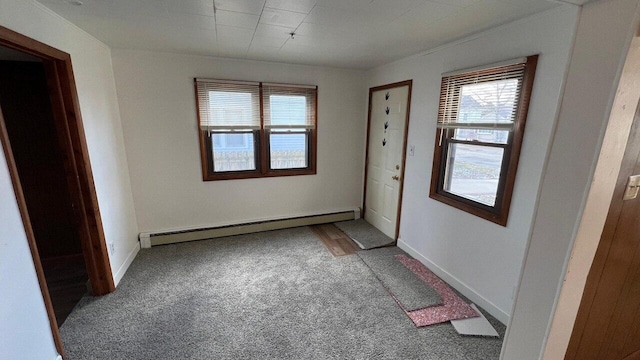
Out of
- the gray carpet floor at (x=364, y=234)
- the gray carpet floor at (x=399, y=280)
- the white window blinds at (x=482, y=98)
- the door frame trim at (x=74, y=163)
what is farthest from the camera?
the gray carpet floor at (x=364, y=234)

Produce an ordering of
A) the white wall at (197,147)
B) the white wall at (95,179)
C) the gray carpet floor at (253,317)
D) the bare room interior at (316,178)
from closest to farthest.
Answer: the bare room interior at (316,178)
the white wall at (95,179)
the gray carpet floor at (253,317)
the white wall at (197,147)

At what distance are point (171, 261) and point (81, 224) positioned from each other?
0.96 meters

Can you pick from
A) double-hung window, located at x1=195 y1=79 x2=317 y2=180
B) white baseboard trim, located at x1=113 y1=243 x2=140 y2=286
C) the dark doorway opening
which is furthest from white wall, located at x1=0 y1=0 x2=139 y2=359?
double-hung window, located at x1=195 y1=79 x2=317 y2=180

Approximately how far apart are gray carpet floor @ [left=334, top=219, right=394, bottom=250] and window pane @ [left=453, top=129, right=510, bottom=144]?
160cm

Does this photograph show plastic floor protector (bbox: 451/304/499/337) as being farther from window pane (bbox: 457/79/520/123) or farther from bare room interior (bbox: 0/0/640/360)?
window pane (bbox: 457/79/520/123)

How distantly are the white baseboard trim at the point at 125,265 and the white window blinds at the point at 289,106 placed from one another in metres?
2.10

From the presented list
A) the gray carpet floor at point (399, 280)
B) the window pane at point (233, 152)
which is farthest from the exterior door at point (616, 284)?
the window pane at point (233, 152)

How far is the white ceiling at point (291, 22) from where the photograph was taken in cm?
164

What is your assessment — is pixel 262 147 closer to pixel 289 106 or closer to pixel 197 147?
pixel 289 106

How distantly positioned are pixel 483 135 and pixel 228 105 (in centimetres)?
276

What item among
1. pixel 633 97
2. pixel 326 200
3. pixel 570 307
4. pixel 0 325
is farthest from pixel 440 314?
pixel 0 325

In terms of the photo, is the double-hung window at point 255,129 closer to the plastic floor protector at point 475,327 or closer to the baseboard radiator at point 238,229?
the baseboard radiator at point 238,229

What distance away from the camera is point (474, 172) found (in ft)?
7.48

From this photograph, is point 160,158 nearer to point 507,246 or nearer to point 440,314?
point 440,314
